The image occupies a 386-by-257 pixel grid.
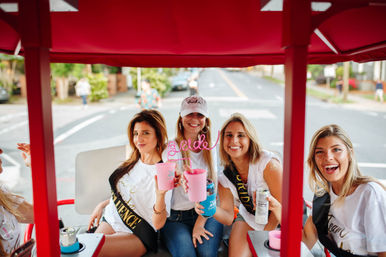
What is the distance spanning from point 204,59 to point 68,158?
566 cm

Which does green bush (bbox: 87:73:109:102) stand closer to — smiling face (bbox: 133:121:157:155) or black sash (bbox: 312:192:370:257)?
smiling face (bbox: 133:121:157:155)

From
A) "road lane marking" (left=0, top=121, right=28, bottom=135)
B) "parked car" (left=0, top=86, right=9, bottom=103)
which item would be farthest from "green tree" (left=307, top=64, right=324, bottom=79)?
"road lane marking" (left=0, top=121, right=28, bottom=135)

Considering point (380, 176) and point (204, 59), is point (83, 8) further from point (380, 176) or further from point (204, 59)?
point (380, 176)

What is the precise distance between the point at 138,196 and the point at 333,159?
1.67 meters

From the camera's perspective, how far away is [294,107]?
58.1 inches

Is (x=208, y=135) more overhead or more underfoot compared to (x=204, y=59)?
more underfoot

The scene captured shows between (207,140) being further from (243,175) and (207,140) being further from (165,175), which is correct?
(165,175)

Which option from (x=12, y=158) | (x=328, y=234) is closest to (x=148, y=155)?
(x=328, y=234)

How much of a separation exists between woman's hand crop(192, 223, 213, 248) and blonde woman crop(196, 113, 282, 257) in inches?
6.4

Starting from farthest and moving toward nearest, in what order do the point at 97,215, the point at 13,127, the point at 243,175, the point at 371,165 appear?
the point at 13,127 < the point at 371,165 < the point at 97,215 < the point at 243,175

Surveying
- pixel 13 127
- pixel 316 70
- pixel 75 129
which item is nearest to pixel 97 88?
pixel 13 127

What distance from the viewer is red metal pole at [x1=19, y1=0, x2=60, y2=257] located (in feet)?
4.63

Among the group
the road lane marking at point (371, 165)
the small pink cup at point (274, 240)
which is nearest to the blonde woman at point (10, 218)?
the small pink cup at point (274, 240)

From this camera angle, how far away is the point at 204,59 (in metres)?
3.69
